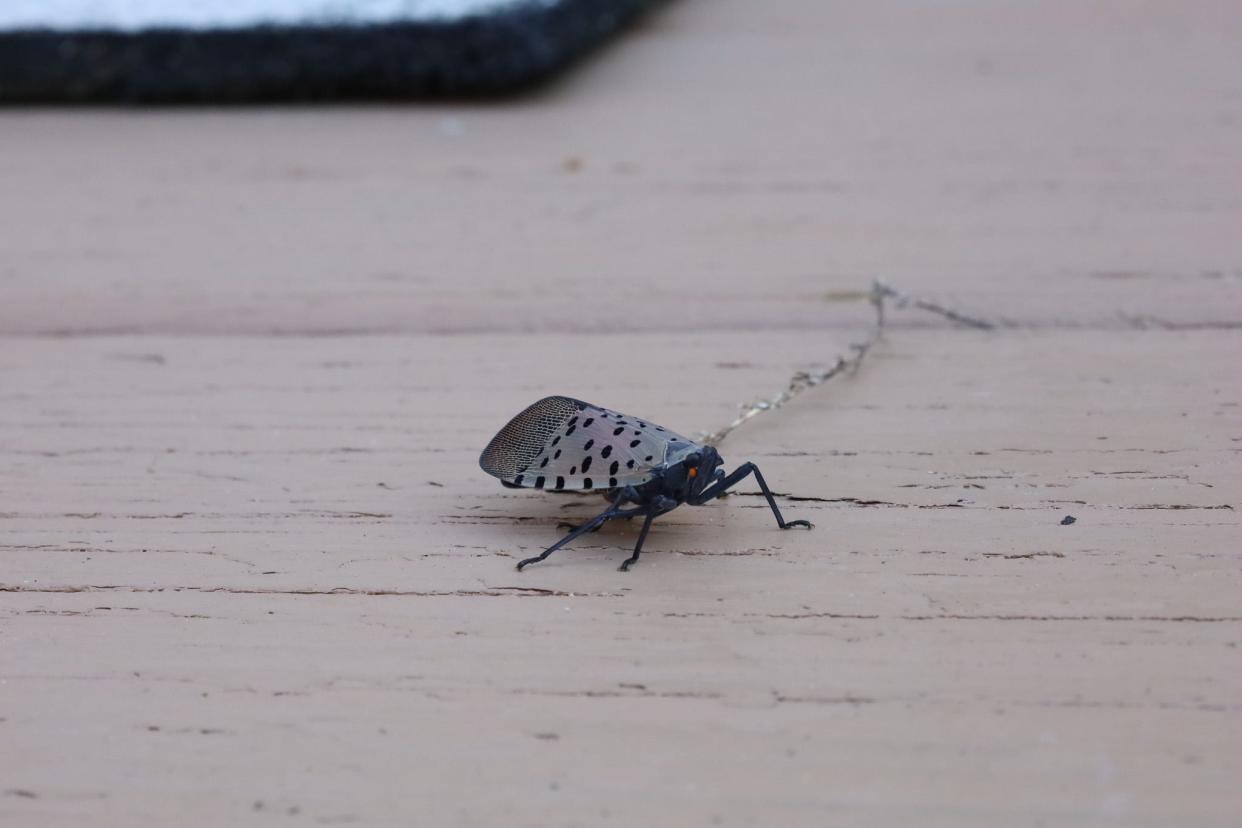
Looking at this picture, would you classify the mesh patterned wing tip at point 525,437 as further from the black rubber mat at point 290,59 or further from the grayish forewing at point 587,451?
the black rubber mat at point 290,59

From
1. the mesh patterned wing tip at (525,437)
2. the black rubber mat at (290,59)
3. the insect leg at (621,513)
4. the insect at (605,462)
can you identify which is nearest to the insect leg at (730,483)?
the insect at (605,462)

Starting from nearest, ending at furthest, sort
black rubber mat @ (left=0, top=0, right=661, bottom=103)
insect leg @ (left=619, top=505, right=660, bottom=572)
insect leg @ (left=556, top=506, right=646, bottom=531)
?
insect leg @ (left=619, top=505, right=660, bottom=572) < insect leg @ (left=556, top=506, right=646, bottom=531) < black rubber mat @ (left=0, top=0, right=661, bottom=103)

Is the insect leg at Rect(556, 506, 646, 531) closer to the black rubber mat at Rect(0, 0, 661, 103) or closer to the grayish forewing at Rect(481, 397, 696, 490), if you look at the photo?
the grayish forewing at Rect(481, 397, 696, 490)

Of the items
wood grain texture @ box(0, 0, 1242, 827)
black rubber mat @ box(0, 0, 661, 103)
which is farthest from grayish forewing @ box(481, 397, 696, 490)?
black rubber mat @ box(0, 0, 661, 103)

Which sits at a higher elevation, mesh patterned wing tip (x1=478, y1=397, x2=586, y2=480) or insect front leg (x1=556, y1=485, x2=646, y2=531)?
mesh patterned wing tip (x1=478, y1=397, x2=586, y2=480)

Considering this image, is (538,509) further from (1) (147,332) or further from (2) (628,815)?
(1) (147,332)
